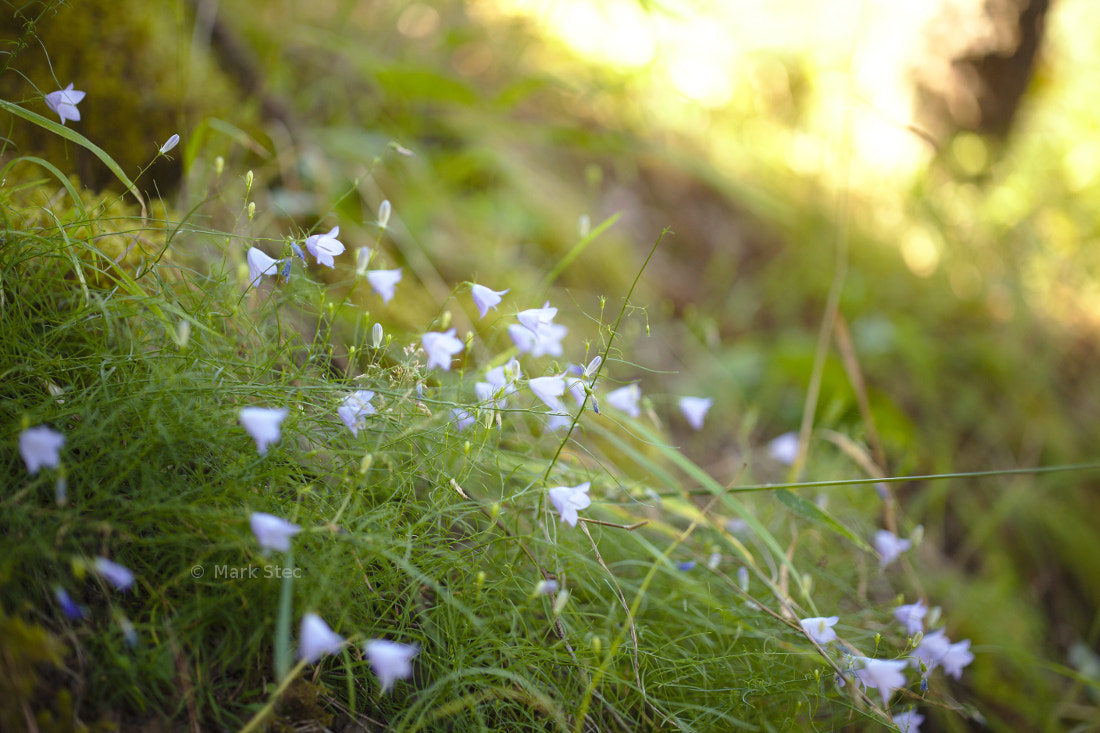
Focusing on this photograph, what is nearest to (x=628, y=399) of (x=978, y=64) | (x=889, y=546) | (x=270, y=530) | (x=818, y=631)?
(x=818, y=631)

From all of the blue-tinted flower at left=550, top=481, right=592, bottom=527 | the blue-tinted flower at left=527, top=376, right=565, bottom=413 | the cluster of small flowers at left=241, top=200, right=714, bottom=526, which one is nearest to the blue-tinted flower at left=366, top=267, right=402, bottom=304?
the cluster of small flowers at left=241, top=200, right=714, bottom=526

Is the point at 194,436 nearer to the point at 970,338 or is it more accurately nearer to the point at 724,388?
the point at 724,388

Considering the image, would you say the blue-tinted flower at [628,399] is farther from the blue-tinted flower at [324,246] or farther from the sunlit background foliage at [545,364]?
the blue-tinted flower at [324,246]

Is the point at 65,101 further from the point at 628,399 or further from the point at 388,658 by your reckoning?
the point at 628,399

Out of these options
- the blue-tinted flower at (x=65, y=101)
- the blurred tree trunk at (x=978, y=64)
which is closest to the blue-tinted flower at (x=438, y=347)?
the blue-tinted flower at (x=65, y=101)

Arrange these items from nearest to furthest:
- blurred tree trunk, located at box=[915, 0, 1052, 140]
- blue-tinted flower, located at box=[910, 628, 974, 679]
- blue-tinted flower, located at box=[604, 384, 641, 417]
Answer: blue-tinted flower, located at box=[910, 628, 974, 679], blue-tinted flower, located at box=[604, 384, 641, 417], blurred tree trunk, located at box=[915, 0, 1052, 140]

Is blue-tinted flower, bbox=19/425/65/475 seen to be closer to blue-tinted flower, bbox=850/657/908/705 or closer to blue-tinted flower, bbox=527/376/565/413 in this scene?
blue-tinted flower, bbox=527/376/565/413

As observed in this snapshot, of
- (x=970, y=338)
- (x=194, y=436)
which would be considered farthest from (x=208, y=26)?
(x=970, y=338)
